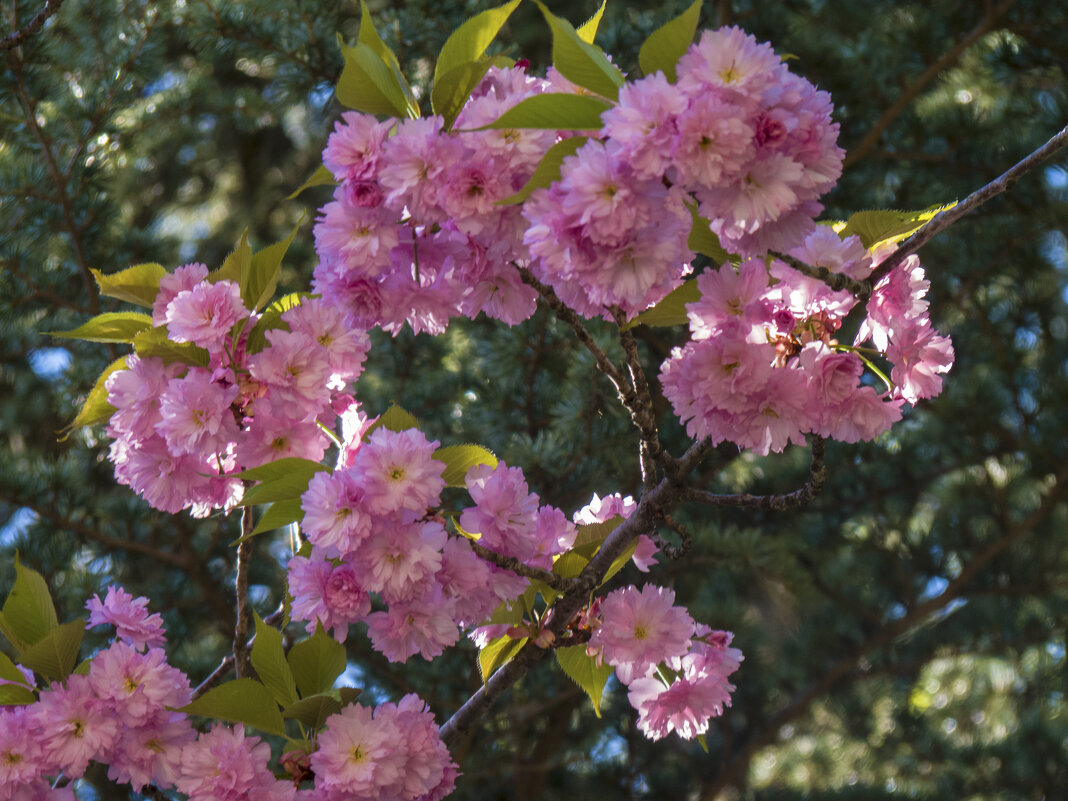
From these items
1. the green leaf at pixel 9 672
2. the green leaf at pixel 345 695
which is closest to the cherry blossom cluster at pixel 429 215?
the green leaf at pixel 345 695

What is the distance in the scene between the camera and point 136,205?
2996 millimetres

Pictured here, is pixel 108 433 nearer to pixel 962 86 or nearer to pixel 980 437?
pixel 980 437

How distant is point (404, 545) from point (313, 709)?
0.20 meters

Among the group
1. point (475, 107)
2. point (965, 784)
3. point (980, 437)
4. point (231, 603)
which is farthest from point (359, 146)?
→ point (965, 784)

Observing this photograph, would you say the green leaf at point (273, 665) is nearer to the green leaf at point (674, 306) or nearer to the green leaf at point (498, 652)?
the green leaf at point (498, 652)

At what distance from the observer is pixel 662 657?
863 millimetres

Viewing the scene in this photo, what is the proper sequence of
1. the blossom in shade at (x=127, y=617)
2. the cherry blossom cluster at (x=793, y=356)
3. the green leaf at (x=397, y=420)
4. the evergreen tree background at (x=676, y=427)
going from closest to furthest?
the cherry blossom cluster at (x=793, y=356) → the green leaf at (x=397, y=420) → the blossom in shade at (x=127, y=617) → the evergreen tree background at (x=676, y=427)

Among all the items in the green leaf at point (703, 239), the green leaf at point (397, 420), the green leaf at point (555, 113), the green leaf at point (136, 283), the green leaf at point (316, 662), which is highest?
the green leaf at point (555, 113)

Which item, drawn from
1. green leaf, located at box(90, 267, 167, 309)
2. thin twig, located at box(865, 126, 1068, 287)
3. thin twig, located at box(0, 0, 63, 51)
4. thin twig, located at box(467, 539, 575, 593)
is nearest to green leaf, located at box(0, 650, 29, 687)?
green leaf, located at box(90, 267, 167, 309)

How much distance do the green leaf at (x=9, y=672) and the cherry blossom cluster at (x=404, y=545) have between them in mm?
299

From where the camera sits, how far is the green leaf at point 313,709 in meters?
0.80

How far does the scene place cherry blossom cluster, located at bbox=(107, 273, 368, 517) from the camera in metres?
0.79

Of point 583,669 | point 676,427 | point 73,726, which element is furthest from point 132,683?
point 676,427

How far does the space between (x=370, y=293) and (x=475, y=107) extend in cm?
19
